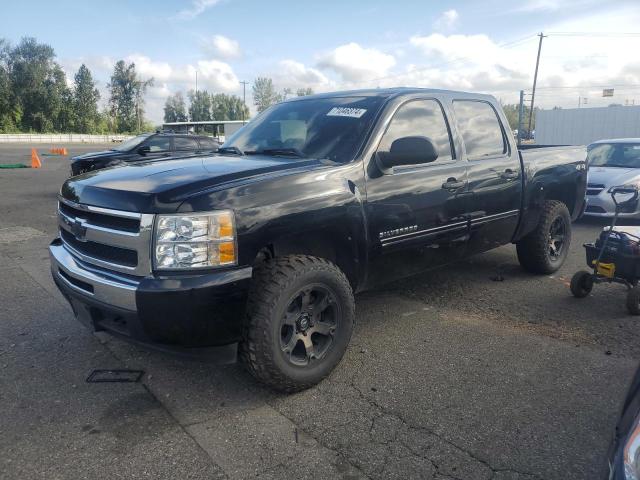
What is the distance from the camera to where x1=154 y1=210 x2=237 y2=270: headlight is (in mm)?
2816

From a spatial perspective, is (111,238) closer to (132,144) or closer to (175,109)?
(132,144)

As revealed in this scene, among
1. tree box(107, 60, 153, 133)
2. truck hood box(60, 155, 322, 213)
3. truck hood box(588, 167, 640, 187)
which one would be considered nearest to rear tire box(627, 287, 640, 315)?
truck hood box(60, 155, 322, 213)

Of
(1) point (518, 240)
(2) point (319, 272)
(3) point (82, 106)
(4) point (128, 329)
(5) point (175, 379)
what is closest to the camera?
(4) point (128, 329)

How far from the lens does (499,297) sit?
5160 mm

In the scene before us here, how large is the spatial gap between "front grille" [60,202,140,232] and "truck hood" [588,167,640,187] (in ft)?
28.1

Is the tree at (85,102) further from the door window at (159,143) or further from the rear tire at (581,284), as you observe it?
the rear tire at (581,284)

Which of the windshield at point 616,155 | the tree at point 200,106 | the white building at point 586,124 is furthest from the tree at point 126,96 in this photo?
the windshield at point 616,155

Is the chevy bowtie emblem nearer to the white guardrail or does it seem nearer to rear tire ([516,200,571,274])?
rear tire ([516,200,571,274])

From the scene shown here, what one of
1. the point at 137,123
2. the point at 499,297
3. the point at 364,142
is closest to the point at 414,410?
the point at 364,142

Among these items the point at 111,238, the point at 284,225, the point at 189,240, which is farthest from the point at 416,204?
the point at 111,238

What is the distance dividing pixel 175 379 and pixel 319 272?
1226mm

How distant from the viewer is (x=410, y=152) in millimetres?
3600

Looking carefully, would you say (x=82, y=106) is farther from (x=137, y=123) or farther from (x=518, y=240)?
(x=518, y=240)

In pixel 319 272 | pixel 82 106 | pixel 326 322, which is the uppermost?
pixel 82 106
